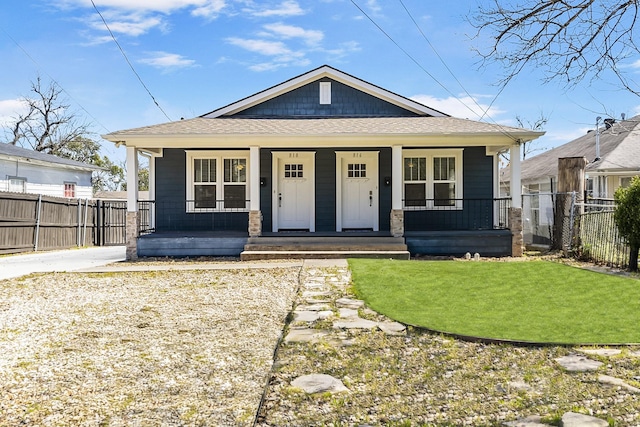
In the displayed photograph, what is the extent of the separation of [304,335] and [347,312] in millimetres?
1041

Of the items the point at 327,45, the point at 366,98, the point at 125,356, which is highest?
the point at 327,45

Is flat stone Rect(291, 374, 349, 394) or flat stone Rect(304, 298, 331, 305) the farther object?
flat stone Rect(304, 298, 331, 305)

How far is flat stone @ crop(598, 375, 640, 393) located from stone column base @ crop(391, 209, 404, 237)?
8308 millimetres

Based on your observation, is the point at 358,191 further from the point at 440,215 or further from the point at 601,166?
the point at 601,166

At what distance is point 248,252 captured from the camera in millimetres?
11344

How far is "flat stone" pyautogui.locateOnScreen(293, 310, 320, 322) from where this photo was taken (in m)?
5.27

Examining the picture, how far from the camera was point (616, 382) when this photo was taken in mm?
3336

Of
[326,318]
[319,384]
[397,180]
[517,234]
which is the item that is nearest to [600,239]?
[517,234]

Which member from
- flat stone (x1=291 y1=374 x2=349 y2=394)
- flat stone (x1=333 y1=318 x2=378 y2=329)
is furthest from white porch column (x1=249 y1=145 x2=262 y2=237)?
flat stone (x1=291 y1=374 x2=349 y2=394)

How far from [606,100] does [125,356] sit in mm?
5557

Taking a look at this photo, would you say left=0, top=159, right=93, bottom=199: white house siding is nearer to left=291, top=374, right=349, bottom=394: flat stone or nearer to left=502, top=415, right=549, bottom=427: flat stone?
left=291, top=374, right=349, bottom=394: flat stone

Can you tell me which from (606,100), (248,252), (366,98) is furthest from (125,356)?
(366,98)

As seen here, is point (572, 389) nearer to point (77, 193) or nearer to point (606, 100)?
point (606, 100)

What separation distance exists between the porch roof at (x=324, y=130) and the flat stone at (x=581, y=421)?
911 cm
